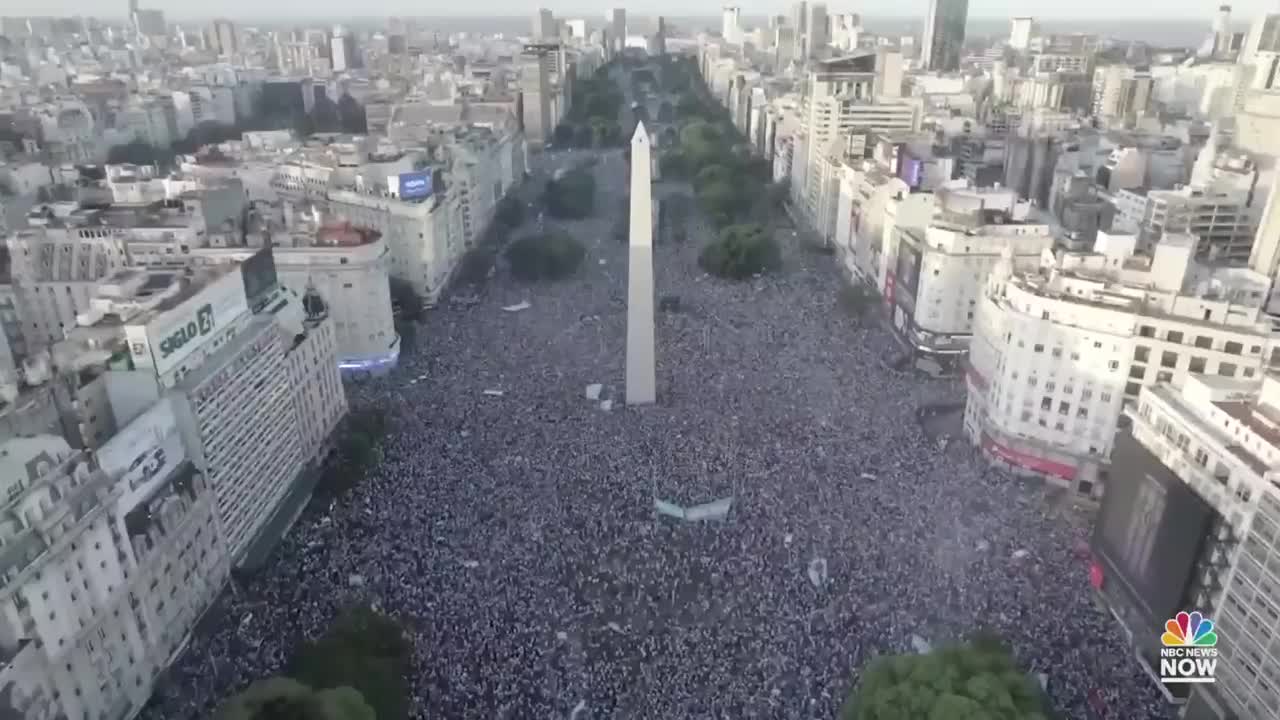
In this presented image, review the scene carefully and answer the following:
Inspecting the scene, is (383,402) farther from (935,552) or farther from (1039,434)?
(1039,434)

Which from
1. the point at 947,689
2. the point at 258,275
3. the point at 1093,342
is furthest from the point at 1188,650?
the point at 258,275

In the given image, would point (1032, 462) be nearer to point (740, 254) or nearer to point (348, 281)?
point (740, 254)

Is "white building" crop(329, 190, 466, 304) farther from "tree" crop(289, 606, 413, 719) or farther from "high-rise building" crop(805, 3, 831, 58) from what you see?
"high-rise building" crop(805, 3, 831, 58)

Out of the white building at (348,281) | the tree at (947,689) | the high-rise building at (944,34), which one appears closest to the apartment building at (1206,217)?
the tree at (947,689)

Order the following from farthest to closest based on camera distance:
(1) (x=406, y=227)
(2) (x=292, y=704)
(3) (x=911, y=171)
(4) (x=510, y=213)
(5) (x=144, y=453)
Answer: (4) (x=510, y=213) → (1) (x=406, y=227) → (3) (x=911, y=171) → (5) (x=144, y=453) → (2) (x=292, y=704)

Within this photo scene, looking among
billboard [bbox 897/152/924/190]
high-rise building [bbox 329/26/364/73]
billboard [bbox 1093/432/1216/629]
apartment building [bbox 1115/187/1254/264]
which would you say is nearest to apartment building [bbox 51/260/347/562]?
billboard [bbox 1093/432/1216/629]

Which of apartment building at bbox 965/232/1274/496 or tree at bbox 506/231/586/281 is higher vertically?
apartment building at bbox 965/232/1274/496
